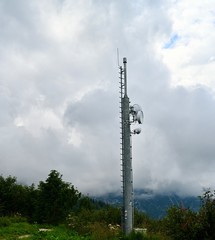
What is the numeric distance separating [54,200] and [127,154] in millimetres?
10994

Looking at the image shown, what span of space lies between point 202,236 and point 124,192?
6561mm

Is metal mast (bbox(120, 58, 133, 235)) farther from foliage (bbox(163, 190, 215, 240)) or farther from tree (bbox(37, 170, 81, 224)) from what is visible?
tree (bbox(37, 170, 81, 224))

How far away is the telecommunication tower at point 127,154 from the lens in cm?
2147

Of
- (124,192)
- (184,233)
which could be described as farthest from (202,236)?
(124,192)

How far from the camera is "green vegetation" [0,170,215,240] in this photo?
614 inches

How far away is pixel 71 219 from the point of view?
88.5ft

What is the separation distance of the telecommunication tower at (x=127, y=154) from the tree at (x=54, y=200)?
9.81 metres

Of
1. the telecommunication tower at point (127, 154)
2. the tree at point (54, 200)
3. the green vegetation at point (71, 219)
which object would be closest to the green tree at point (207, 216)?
the green vegetation at point (71, 219)

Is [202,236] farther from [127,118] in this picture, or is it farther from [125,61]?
[125,61]

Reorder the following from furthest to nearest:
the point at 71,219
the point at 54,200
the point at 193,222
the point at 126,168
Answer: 1. the point at 54,200
2. the point at 71,219
3. the point at 126,168
4. the point at 193,222

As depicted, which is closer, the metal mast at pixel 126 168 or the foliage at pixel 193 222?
the foliage at pixel 193 222

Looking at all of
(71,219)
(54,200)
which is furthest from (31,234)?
(54,200)

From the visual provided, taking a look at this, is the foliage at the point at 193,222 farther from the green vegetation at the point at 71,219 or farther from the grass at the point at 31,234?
the grass at the point at 31,234

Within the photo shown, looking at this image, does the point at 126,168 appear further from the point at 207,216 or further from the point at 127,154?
the point at 207,216
